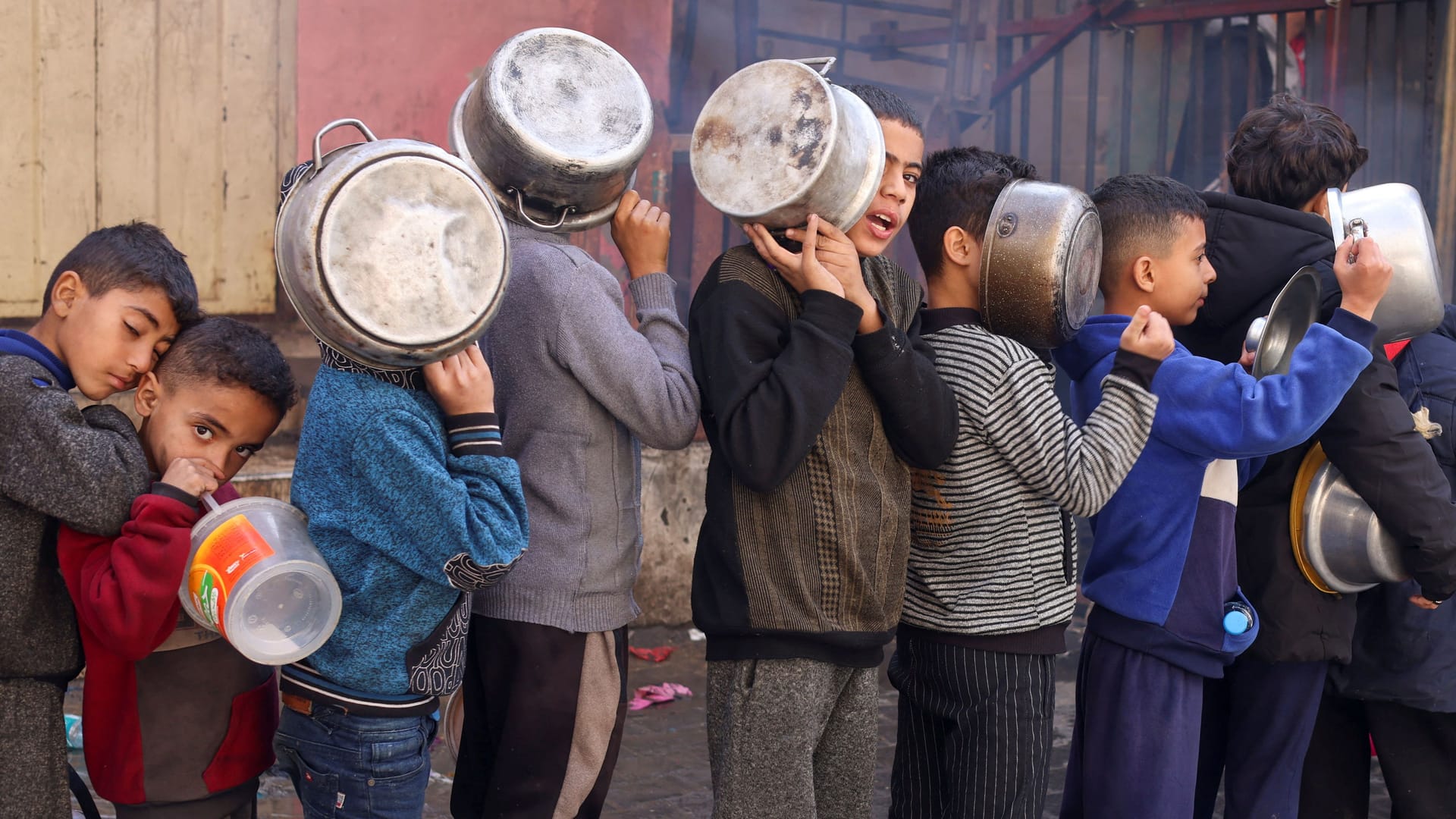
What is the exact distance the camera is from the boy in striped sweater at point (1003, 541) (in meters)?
2.51

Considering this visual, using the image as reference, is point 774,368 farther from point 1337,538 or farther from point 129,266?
point 1337,538

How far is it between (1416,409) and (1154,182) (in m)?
Result: 0.89

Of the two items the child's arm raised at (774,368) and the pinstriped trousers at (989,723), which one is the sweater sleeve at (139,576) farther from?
the pinstriped trousers at (989,723)

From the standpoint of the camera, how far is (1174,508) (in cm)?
270

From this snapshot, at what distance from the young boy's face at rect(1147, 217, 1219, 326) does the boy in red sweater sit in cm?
184

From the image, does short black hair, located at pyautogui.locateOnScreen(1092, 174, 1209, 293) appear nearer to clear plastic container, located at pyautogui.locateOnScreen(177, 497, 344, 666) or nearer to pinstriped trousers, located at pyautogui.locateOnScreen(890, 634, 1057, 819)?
pinstriped trousers, located at pyautogui.locateOnScreen(890, 634, 1057, 819)

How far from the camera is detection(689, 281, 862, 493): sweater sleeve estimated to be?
2.26 metres

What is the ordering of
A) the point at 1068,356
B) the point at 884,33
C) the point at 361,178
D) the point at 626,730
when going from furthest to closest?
the point at 884,33 → the point at 626,730 → the point at 1068,356 → the point at 361,178

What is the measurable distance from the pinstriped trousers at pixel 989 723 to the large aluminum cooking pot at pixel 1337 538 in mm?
731

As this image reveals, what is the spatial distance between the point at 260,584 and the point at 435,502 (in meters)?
0.32

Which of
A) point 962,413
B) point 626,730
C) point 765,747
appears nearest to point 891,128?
point 962,413

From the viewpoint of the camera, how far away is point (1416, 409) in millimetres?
3068

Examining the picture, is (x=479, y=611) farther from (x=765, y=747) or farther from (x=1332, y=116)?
(x=1332, y=116)

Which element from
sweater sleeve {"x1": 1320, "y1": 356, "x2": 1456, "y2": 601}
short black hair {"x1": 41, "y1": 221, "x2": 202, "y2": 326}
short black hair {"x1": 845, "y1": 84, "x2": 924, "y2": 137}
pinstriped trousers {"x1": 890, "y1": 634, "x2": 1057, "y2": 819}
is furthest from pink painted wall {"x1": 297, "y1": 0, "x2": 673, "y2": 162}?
sweater sleeve {"x1": 1320, "y1": 356, "x2": 1456, "y2": 601}
